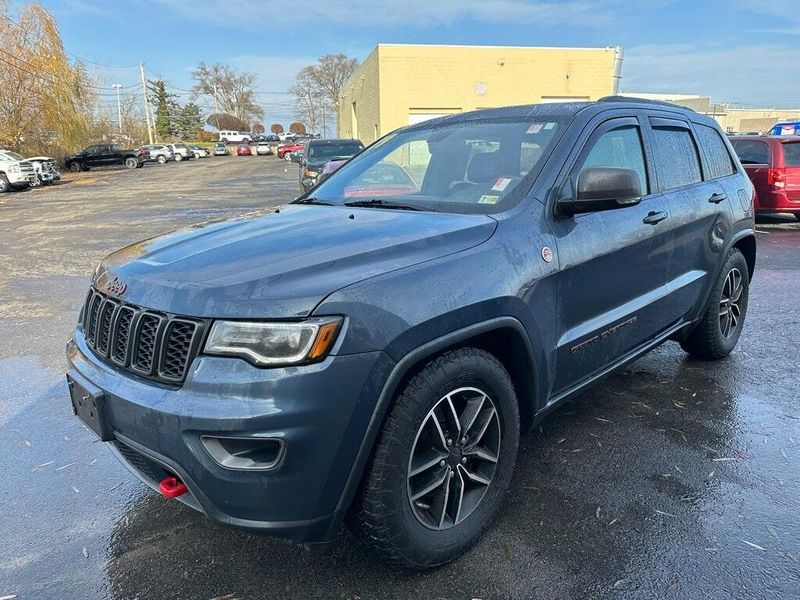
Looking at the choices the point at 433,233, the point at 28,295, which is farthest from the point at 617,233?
the point at 28,295

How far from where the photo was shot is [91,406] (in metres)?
2.24

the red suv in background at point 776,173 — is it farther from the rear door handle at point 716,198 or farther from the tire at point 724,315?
the rear door handle at point 716,198

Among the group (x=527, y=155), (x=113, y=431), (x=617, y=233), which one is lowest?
(x=113, y=431)

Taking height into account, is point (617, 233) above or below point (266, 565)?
above

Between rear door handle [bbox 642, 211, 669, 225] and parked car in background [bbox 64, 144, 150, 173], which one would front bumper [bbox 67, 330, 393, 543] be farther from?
parked car in background [bbox 64, 144, 150, 173]

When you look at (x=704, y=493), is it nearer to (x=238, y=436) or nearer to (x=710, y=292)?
(x=710, y=292)

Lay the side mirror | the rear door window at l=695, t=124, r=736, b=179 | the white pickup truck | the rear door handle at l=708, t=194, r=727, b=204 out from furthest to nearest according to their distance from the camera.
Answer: the white pickup truck → the rear door window at l=695, t=124, r=736, b=179 → the rear door handle at l=708, t=194, r=727, b=204 → the side mirror

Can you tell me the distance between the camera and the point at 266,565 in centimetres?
244

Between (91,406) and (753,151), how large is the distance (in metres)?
12.8

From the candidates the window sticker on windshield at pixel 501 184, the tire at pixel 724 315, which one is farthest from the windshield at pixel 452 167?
the tire at pixel 724 315

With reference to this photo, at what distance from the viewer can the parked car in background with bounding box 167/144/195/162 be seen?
55.2m

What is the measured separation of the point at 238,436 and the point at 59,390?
3137 millimetres

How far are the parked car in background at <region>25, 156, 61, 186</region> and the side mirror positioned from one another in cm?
2986

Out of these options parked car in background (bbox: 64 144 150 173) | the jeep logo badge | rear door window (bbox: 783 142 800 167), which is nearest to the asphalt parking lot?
the jeep logo badge
